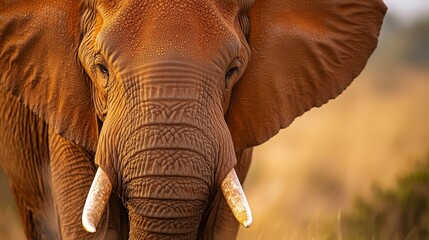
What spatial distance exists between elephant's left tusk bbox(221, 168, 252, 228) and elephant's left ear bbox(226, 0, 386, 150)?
702 millimetres

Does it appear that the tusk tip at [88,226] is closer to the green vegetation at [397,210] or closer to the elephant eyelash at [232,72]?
the elephant eyelash at [232,72]

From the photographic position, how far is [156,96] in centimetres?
654

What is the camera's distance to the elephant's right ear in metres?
7.20

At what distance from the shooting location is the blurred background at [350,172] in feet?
33.7

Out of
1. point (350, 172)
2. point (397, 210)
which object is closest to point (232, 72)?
point (397, 210)

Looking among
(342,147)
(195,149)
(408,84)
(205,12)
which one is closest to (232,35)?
(205,12)

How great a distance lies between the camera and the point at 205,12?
267 inches

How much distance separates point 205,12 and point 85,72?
2.37ft

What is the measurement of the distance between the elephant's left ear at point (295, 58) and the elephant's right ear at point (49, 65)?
2.27 ft

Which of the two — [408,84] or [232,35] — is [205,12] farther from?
[408,84]

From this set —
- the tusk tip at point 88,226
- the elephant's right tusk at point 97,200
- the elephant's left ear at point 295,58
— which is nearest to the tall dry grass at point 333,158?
the elephant's left ear at point 295,58

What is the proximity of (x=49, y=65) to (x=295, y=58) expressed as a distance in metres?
1.16

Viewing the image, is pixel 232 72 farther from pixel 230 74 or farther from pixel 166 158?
pixel 166 158

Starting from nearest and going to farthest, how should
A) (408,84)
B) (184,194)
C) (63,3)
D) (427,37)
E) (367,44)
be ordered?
Answer: (184,194) < (63,3) < (367,44) < (408,84) < (427,37)
